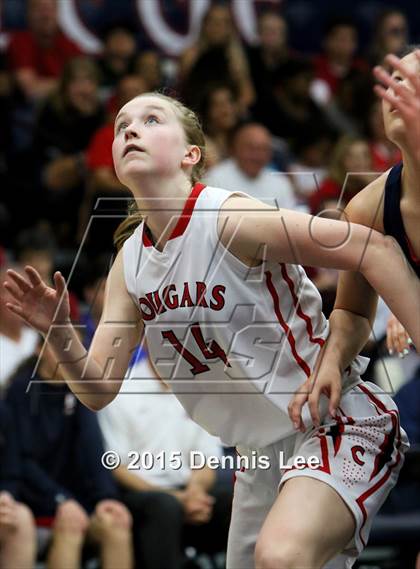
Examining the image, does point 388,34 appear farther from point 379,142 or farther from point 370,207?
point 370,207

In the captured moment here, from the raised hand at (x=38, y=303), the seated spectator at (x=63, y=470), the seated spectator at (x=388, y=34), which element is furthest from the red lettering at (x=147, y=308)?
the seated spectator at (x=388, y=34)

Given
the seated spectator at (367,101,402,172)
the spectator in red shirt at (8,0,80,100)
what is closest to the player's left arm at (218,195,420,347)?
the seated spectator at (367,101,402,172)

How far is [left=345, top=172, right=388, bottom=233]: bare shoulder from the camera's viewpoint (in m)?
A: 4.26

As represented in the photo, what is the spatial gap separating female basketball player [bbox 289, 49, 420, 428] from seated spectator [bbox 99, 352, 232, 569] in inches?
90.7

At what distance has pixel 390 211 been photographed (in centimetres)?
422

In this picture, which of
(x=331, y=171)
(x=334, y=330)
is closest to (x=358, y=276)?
(x=334, y=330)

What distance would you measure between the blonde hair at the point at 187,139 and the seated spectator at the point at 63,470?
5.28ft

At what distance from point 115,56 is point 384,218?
613 cm

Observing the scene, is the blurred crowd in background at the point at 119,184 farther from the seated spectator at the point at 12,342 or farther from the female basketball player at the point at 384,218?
the female basketball player at the point at 384,218

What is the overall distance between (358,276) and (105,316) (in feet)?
2.82

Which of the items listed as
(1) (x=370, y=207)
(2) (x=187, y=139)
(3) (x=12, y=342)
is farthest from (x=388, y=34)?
(1) (x=370, y=207)

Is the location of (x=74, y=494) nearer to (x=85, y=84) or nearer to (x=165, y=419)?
(x=165, y=419)

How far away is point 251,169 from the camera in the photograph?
853 centimetres

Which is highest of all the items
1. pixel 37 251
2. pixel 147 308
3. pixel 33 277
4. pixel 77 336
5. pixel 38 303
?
pixel 33 277
